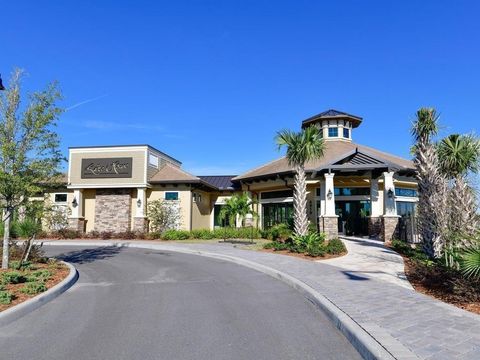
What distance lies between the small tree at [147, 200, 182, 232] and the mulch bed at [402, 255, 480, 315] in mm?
20244

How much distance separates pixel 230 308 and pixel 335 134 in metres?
25.6

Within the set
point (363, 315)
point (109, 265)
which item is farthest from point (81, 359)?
point (109, 265)

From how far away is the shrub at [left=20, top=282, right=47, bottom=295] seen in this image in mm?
9031

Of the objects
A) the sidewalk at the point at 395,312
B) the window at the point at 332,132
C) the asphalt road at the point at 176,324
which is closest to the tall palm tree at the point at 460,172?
the sidewalk at the point at 395,312

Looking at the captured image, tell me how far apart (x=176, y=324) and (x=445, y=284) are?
6.15 m

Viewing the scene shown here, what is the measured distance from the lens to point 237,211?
2536 cm

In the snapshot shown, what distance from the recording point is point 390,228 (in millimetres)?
21125

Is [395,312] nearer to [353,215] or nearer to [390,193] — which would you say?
[390,193]

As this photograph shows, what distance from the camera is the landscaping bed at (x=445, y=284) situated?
7977 mm

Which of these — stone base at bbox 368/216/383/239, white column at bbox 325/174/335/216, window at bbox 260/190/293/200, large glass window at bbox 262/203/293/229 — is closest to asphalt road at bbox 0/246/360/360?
white column at bbox 325/174/335/216

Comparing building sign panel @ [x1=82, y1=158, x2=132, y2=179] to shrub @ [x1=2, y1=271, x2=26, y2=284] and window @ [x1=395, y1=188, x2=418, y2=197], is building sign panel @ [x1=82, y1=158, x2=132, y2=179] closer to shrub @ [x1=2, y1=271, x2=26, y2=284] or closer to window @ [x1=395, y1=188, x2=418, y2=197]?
window @ [x1=395, y1=188, x2=418, y2=197]

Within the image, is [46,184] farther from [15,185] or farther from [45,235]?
[45,235]

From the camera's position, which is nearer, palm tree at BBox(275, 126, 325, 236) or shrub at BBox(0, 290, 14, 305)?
shrub at BBox(0, 290, 14, 305)

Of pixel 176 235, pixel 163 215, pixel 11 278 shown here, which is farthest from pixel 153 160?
pixel 11 278
